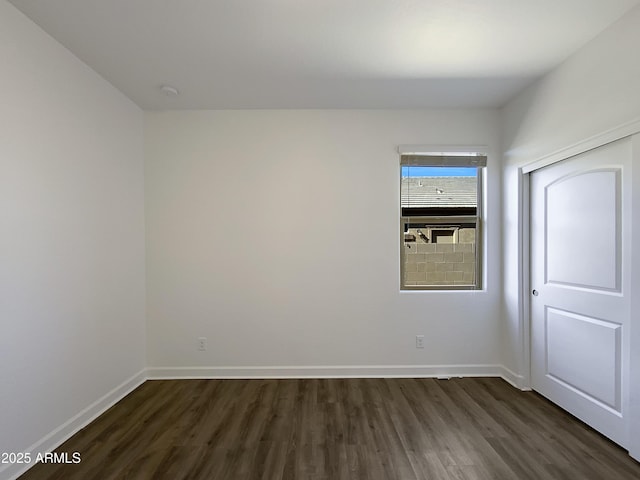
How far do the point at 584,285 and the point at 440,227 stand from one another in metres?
1.25

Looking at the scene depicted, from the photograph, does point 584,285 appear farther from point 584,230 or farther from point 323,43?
point 323,43

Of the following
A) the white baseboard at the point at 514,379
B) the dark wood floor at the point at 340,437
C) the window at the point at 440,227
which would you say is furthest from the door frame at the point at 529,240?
the window at the point at 440,227

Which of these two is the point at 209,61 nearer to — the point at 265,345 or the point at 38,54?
the point at 38,54

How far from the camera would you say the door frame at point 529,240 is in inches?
69.8

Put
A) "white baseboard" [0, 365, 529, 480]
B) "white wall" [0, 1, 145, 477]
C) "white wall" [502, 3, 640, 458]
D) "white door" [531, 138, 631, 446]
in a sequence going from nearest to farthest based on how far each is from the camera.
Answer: "white wall" [0, 1, 145, 477] → "white wall" [502, 3, 640, 458] → "white door" [531, 138, 631, 446] → "white baseboard" [0, 365, 529, 480]

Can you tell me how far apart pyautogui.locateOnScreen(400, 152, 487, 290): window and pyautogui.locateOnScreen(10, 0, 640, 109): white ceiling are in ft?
2.52

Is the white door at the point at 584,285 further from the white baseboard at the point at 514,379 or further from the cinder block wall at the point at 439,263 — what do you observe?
the cinder block wall at the point at 439,263

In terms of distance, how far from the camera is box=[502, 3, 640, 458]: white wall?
1.78 meters

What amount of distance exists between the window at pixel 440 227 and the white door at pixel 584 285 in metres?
0.54

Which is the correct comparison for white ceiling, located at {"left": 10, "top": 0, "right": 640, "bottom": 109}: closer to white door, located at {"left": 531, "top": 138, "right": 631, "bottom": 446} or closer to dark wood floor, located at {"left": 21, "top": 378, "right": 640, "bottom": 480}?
white door, located at {"left": 531, "top": 138, "right": 631, "bottom": 446}

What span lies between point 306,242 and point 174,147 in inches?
65.8

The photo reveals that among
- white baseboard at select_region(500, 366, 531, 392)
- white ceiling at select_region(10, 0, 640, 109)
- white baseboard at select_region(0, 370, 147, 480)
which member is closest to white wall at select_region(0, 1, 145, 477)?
white baseboard at select_region(0, 370, 147, 480)

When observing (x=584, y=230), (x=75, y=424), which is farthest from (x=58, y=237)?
(x=584, y=230)

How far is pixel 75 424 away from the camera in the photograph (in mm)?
2084
